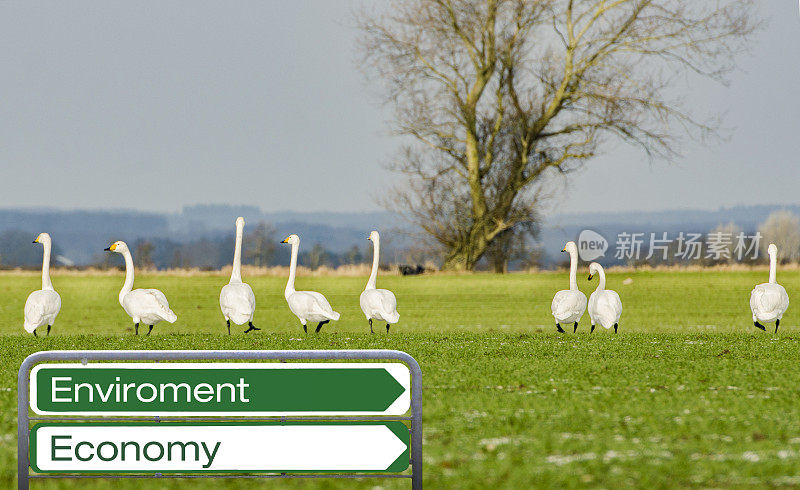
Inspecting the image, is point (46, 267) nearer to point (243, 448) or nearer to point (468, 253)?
point (243, 448)

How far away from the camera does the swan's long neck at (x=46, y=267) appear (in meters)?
13.8

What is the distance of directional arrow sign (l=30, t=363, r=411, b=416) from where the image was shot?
4672 millimetres

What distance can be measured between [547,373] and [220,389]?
4992mm

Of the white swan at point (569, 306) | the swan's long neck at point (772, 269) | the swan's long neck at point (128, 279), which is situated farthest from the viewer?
the swan's long neck at point (772, 269)

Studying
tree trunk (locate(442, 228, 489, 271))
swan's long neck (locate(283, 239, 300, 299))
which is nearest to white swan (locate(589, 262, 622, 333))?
swan's long neck (locate(283, 239, 300, 299))

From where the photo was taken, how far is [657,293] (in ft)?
65.9

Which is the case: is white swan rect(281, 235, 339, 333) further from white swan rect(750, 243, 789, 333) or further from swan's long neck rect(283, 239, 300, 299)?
white swan rect(750, 243, 789, 333)

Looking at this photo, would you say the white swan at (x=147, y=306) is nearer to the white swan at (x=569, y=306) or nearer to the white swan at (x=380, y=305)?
the white swan at (x=380, y=305)

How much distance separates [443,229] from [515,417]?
1881 centimetres

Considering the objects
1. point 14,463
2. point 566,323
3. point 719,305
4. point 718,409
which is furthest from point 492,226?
point 14,463

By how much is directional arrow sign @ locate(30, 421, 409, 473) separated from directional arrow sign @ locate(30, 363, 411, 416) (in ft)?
0.31

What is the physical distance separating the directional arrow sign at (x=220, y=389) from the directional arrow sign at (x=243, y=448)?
10cm

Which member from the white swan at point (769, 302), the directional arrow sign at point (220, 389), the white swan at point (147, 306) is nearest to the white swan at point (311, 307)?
the white swan at point (147, 306)

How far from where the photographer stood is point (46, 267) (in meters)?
14.2
